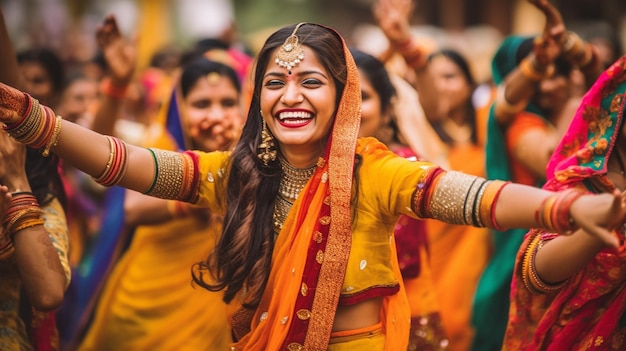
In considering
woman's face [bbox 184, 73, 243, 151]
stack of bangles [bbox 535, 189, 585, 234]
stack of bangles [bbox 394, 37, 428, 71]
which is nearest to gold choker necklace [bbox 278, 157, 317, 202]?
stack of bangles [bbox 535, 189, 585, 234]

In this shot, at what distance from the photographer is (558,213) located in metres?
2.38

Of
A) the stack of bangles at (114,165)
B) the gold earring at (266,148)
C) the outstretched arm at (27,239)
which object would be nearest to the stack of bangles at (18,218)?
the outstretched arm at (27,239)

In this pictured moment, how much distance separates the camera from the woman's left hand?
228 cm

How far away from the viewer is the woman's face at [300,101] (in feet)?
9.70

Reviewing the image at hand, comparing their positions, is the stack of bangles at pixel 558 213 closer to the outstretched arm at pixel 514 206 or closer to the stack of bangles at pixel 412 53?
the outstretched arm at pixel 514 206

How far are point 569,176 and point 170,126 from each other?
2545 mm

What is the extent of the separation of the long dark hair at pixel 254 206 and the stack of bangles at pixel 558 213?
92 cm

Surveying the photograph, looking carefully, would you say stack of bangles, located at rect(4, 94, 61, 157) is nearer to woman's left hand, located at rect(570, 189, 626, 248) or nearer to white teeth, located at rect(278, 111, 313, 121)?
white teeth, located at rect(278, 111, 313, 121)

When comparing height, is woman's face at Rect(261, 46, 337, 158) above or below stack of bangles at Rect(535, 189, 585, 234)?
above

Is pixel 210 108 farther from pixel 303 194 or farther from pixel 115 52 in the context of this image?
pixel 303 194

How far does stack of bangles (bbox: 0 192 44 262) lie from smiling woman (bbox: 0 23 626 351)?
374 mm

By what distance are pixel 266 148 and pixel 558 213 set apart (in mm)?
1127

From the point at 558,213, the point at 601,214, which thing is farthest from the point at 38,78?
the point at 601,214

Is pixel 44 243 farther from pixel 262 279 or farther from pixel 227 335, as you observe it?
pixel 227 335
